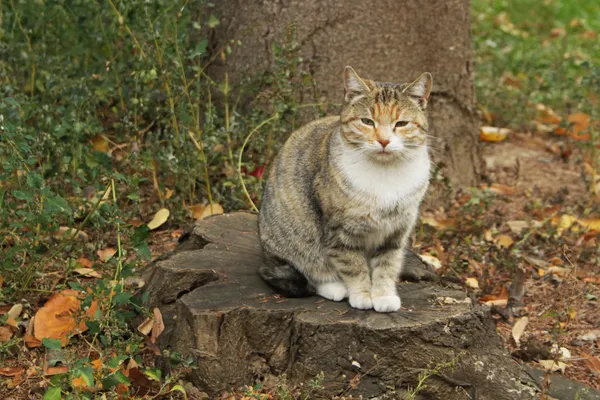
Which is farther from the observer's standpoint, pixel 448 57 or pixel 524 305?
pixel 448 57

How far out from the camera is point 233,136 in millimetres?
5207

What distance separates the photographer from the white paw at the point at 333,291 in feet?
12.0

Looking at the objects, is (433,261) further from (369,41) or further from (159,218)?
(159,218)

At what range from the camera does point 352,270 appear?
365 centimetres

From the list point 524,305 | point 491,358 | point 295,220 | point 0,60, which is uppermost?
point 0,60

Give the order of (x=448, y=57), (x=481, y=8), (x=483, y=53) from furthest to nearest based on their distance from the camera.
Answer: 1. (x=481, y=8)
2. (x=483, y=53)
3. (x=448, y=57)

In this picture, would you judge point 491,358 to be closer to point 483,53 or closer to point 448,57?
point 448,57

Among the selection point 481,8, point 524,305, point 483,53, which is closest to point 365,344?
point 524,305

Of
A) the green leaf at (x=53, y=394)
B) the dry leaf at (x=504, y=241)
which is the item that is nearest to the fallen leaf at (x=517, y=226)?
the dry leaf at (x=504, y=241)

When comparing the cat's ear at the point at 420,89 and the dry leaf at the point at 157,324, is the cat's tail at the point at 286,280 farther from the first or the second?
the cat's ear at the point at 420,89

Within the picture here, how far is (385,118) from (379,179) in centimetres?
27

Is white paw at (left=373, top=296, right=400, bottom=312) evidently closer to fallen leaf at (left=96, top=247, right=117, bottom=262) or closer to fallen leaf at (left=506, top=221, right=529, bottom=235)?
fallen leaf at (left=96, top=247, right=117, bottom=262)

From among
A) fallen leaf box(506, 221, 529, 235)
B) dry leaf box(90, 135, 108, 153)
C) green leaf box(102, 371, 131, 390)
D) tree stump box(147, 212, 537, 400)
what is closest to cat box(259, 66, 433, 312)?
tree stump box(147, 212, 537, 400)

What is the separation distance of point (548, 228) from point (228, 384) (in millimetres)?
2571
